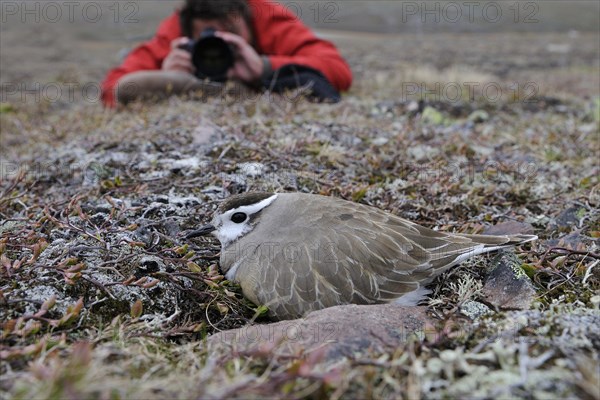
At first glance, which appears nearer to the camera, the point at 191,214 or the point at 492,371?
the point at 492,371

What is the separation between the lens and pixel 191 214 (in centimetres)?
431

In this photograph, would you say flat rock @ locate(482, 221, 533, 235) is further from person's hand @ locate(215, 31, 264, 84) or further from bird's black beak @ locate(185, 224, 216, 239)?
person's hand @ locate(215, 31, 264, 84)

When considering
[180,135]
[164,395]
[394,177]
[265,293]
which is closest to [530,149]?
[394,177]

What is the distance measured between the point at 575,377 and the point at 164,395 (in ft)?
5.37

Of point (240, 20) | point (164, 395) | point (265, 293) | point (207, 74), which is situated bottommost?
point (265, 293)

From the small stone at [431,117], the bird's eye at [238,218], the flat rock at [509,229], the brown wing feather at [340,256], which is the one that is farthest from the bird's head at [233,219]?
the small stone at [431,117]

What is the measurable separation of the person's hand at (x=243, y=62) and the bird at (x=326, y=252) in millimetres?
5005

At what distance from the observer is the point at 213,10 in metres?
9.07

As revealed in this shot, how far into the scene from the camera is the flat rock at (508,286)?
325cm

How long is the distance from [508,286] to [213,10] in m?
7.40

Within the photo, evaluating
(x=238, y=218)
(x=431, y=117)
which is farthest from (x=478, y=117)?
(x=238, y=218)

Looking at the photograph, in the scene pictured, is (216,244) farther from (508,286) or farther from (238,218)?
(508,286)

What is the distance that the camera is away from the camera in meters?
8.04

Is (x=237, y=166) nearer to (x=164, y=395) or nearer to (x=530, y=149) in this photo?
(x=164, y=395)
